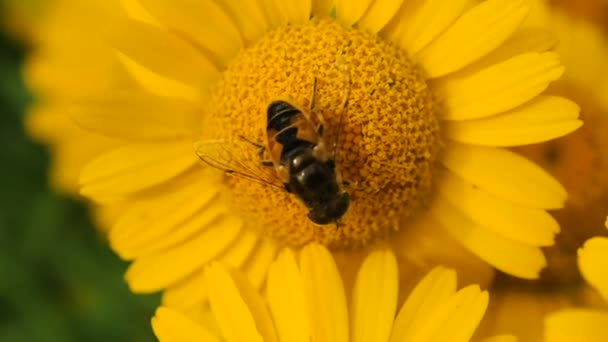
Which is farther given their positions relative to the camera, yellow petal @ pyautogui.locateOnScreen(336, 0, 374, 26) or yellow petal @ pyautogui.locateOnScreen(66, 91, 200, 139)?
yellow petal @ pyautogui.locateOnScreen(66, 91, 200, 139)

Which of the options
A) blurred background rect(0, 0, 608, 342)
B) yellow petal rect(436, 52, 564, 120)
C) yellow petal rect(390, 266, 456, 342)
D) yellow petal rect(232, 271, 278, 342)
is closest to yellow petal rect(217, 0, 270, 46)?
yellow petal rect(436, 52, 564, 120)

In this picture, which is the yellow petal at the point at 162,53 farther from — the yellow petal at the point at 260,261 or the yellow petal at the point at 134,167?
the yellow petal at the point at 260,261

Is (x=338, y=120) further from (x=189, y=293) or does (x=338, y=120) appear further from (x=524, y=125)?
(x=189, y=293)

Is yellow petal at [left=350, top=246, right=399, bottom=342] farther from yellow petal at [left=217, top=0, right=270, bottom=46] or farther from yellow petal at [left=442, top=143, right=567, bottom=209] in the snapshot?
yellow petal at [left=217, top=0, right=270, bottom=46]

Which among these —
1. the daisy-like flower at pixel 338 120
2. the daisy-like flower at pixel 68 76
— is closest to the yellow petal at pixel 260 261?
the daisy-like flower at pixel 338 120

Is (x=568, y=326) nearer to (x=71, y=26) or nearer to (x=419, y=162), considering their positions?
(x=419, y=162)

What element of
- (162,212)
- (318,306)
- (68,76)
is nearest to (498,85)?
(318,306)

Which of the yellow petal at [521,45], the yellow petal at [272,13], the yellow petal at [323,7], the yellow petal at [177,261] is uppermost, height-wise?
the yellow petal at [272,13]
